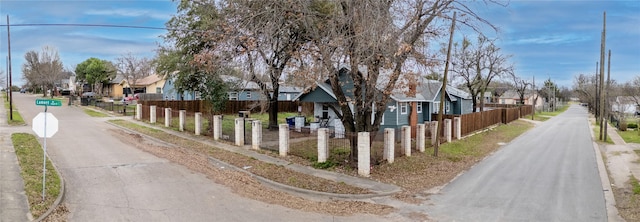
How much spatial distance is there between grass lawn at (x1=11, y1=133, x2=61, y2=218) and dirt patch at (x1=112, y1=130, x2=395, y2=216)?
3.78 m

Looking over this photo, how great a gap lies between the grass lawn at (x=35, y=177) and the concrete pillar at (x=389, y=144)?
1039 cm

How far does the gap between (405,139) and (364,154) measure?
4518mm

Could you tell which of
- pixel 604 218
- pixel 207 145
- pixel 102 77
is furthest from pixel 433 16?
pixel 102 77

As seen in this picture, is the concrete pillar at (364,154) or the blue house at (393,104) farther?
the blue house at (393,104)

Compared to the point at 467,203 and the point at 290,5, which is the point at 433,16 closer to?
the point at 290,5

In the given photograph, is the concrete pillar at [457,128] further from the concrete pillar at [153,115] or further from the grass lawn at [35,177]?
the grass lawn at [35,177]

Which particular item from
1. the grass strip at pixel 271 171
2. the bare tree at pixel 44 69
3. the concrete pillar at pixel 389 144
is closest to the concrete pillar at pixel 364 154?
the grass strip at pixel 271 171

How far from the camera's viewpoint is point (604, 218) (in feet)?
31.8

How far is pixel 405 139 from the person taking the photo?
17781mm

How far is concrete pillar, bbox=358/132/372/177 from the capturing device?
1372cm

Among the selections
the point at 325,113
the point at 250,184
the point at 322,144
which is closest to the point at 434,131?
the point at 322,144

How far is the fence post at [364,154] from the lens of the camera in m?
13.7

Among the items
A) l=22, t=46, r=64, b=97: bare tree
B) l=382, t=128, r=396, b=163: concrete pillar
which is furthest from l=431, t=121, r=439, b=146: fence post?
l=22, t=46, r=64, b=97: bare tree

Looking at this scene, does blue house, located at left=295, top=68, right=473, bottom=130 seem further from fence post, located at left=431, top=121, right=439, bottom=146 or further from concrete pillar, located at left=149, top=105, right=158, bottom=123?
concrete pillar, located at left=149, top=105, right=158, bottom=123
